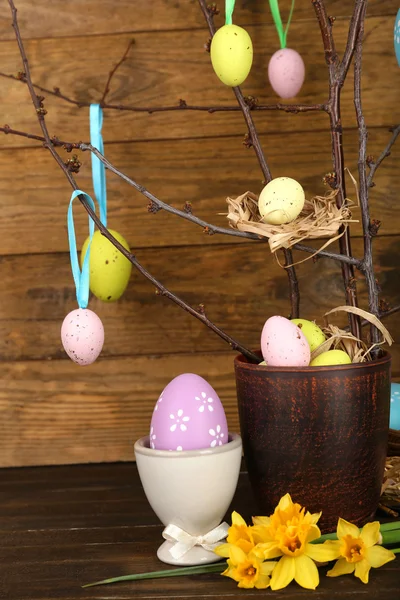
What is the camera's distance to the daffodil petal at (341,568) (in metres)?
0.77

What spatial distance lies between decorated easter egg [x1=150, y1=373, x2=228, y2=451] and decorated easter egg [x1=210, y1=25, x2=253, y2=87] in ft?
1.18

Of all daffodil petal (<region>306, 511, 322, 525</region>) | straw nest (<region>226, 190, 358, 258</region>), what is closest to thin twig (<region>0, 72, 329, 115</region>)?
straw nest (<region>226, 190, 358, 258</region>)

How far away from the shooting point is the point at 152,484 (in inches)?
32.8

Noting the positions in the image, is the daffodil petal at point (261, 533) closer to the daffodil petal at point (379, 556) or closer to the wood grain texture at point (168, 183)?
the daffodil petal at point (379, 556)

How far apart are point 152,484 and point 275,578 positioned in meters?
0.16

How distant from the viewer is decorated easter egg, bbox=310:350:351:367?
853 millimetres

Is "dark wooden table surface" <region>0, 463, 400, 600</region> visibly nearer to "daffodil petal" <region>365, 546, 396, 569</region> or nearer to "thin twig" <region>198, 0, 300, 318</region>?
"daffodil petal" <region>365, 546, 396, 569</region>

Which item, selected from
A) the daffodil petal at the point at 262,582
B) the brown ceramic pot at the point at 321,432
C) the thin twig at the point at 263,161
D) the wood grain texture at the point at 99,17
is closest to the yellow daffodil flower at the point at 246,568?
the daffodil petal at the point at 262,582

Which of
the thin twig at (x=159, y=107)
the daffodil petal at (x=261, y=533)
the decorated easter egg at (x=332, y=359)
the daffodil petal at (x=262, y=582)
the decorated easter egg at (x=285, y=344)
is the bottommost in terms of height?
the daffodil petal at (x=262, y=582)

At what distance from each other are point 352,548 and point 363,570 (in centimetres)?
2

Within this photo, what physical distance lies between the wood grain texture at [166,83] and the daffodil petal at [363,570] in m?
0.66

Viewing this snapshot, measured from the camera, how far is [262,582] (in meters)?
0.77

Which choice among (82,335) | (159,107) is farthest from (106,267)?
(159,107)

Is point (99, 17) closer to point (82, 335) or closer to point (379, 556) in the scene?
point (82, 335)
